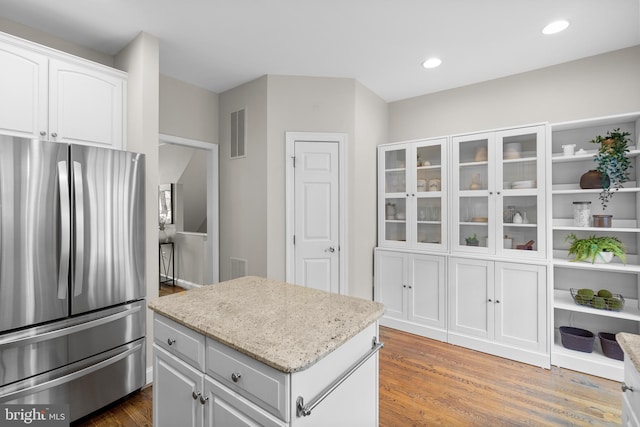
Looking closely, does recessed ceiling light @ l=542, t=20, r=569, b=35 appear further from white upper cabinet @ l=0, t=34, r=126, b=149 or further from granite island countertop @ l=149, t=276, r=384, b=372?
white upper cabinet @ l=0, t=34, r=126, b=149

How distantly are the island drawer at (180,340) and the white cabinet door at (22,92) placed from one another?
1614mm

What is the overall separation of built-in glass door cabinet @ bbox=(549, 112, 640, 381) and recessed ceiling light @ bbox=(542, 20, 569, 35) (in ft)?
2.57

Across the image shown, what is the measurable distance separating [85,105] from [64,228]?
98cm

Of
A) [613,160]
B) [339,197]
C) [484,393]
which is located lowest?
[484,393]

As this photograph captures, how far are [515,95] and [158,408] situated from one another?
13.2 ft

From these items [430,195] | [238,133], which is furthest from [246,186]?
[430,195]

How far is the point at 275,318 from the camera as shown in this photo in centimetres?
134

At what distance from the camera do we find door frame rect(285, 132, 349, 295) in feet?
10.7

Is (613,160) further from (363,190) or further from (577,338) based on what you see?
(363,190)

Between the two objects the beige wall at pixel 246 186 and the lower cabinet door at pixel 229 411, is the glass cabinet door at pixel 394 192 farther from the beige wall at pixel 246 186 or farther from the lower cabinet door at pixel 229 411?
the lower cabinet door at pixel 229 411

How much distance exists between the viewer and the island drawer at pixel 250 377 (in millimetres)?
979

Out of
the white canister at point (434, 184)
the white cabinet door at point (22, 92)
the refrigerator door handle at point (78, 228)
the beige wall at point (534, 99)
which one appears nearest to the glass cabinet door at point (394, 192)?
the white canister at point (434, 184)

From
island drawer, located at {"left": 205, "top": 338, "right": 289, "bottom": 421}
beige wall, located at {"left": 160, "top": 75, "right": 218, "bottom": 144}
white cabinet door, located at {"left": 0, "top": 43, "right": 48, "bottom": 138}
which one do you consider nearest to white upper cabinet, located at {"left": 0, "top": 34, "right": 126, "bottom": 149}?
white cabinet door, located at {"left": 0, "top": 43, "right": 48, "bottom": 138}

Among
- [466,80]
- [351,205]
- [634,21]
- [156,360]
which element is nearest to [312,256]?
[351,205]
